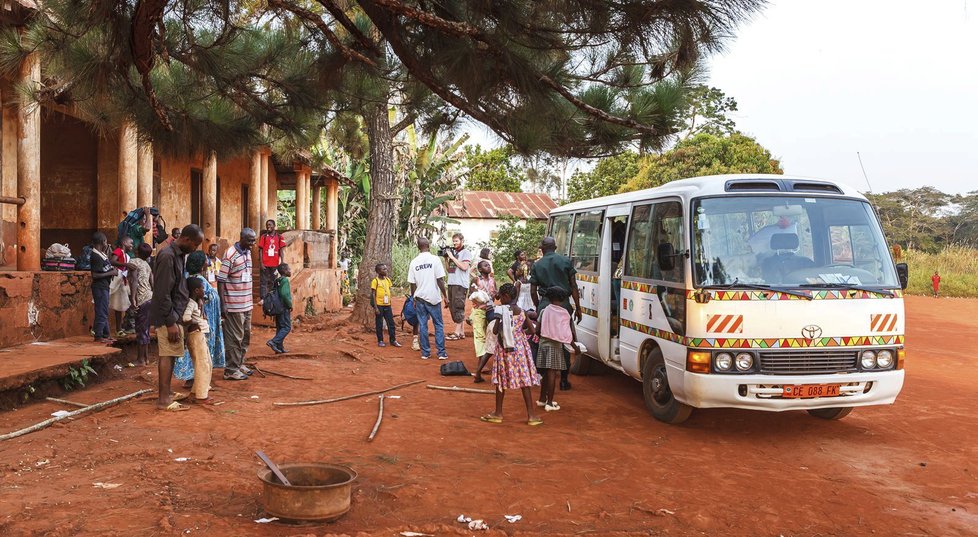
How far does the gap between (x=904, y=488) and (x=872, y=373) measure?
1.40 meters

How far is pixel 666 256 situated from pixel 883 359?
2.13m

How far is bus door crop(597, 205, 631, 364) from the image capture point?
8.95m

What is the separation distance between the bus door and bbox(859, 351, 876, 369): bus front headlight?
261cm

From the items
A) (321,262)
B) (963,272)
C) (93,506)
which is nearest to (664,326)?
(93,506)

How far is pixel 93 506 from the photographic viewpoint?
4.73 meters

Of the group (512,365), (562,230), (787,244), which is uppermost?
(562,230)

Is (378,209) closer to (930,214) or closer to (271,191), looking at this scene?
(271,191)

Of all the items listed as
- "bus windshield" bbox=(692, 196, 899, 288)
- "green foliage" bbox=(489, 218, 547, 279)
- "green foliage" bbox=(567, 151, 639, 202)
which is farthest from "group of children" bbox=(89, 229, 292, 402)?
"green foliage" bbox=(567, 151, 639, 202)

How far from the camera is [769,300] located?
6.76 meters

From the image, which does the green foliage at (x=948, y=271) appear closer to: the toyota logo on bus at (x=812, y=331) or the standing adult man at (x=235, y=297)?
the toyota logo on bus at (x=812, y=331)

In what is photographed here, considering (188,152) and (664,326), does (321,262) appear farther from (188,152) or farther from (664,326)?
(664,326)

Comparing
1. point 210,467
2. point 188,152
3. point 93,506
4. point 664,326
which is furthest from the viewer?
point 188,152

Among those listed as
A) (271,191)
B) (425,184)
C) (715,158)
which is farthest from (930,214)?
(271,191)

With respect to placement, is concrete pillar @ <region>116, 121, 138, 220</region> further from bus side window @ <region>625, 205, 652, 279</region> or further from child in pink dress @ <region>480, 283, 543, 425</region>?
bus side window @ <region>625, 205, 652, 279</region>
